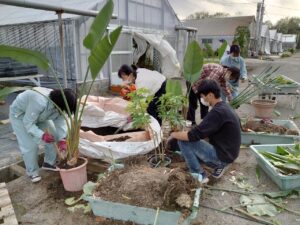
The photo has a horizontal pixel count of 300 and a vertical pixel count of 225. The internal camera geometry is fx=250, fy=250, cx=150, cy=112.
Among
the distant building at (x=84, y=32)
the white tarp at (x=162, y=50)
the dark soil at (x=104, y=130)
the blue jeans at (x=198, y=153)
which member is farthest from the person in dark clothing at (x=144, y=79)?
the white tarp at (x=162, y=50)

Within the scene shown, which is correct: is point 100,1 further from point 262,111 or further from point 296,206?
point 296,206

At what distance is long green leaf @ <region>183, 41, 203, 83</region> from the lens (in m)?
3.58

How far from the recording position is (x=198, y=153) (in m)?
3.06

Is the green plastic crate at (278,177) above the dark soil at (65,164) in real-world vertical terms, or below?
below

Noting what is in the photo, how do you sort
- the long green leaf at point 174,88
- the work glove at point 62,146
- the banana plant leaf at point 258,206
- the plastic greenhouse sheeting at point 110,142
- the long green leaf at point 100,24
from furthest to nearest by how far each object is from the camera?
the long green leaf at point 174,88 < the plastic greenhouse sheeting at point 110,142 < the work glove at point 62,146 < the banana plant leaf at point 258,206 < the long green leaf at point 100,24

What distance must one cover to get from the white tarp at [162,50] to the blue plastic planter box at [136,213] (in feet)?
26.0

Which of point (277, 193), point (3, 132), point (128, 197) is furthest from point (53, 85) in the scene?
point (277, 193)

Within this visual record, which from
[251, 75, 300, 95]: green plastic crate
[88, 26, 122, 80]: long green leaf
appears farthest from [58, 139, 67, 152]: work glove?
[251, 75, 300, 95]: green plastic crate

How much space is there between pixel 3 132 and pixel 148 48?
7344 mm

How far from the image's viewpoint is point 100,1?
7.62 meters

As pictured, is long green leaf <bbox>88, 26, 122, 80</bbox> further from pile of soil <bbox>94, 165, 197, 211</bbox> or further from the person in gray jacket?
pile of soil <bbox>94, 165, 197, 211</bbox>

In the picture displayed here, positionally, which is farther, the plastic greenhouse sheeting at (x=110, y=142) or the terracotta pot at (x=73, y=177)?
the plastic greenhouse sheeting at (x=110, y=142)

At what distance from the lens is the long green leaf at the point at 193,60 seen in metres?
3.58

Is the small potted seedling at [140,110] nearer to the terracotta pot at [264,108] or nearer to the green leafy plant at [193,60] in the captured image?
the green leafy plant at [193,60]
